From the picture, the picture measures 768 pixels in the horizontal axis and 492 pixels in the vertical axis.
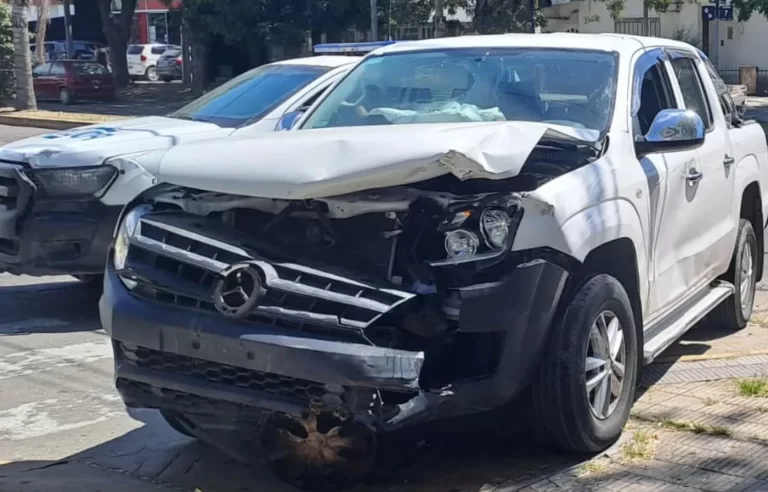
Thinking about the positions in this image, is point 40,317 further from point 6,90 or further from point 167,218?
point 6,90

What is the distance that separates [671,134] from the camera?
218 inches

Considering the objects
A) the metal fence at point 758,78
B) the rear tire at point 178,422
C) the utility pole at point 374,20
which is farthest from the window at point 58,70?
the rear tire at point 178,422

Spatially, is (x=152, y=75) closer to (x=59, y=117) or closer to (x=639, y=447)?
(x=59, y=117)

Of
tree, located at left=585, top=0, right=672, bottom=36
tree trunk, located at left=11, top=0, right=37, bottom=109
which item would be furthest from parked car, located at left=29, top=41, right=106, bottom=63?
tree, located at left=585, top=0, right=672, bottom=36

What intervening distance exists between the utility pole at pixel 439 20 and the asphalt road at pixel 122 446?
23838 millimetres

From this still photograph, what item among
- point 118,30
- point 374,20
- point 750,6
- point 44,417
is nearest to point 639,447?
point 44,417

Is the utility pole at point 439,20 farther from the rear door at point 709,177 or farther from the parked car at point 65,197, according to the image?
the rear door at point 709,177

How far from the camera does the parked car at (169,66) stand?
48.0m

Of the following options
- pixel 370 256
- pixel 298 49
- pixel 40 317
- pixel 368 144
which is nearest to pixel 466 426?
pixel 370 256

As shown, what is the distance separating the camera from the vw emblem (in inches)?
167

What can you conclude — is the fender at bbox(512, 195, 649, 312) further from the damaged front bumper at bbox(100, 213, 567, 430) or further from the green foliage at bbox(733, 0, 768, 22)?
the green foliage at bbox(733, 0, 768, 22)

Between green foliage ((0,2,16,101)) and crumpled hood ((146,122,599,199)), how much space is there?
2975 centimetres

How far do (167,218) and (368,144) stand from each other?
2.92ft

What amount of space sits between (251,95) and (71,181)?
7.27 ft
